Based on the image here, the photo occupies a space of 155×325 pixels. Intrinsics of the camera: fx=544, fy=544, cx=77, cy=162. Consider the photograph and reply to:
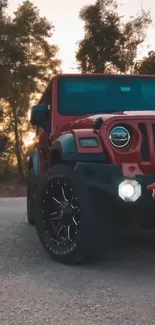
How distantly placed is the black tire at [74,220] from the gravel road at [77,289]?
0.13m

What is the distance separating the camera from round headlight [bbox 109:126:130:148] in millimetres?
4301

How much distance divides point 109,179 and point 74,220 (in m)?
0.49

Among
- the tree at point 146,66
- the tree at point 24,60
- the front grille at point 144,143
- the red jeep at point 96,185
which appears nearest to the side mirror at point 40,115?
the red jeep at point 96,185

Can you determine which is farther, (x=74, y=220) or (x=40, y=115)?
(x=40, y=115)

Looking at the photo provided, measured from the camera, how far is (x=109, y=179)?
Answer: 4098 millimetres

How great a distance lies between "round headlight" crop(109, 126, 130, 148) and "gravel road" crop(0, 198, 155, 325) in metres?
0.99

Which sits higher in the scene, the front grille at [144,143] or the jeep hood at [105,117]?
the jeep hood at [105,117]

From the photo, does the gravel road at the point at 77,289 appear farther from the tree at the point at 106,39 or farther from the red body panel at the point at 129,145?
the tree at the point at 106,39

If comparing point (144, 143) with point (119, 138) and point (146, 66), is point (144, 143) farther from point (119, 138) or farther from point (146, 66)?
point (146, 66)

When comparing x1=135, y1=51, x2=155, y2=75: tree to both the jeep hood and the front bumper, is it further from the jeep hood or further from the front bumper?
the front bumper

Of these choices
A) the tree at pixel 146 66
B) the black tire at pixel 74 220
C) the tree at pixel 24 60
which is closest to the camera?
the black tire at pixel 74 220

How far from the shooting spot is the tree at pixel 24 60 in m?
22.9

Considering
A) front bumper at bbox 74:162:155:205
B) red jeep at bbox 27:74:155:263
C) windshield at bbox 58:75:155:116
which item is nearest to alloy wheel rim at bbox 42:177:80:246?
red jeep at bbox 27:74:155:263

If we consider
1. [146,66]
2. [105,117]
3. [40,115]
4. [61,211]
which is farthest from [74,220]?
[146,66]
